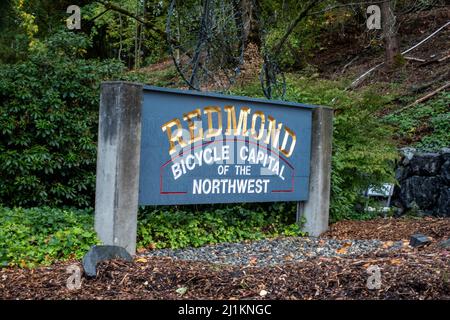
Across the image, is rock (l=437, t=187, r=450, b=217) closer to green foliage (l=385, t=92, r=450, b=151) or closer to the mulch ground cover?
green foliage (l=385, t=92, r=450, b=151)

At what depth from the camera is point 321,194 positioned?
339 inches

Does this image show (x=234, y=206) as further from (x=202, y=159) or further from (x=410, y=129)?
(x=410, y=129)

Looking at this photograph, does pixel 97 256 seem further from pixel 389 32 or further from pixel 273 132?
pixel 389 32

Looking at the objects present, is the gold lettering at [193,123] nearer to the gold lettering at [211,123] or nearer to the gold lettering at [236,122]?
the gold lettering at [211,123]

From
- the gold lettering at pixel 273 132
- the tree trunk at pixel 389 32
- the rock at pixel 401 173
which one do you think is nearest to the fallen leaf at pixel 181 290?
the gold lettering at pixel 273 132

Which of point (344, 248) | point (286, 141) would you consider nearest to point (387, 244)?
point (344, 248)

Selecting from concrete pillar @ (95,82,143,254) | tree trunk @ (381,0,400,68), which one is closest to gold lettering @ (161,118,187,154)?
concrete pillar @ (95,82,143,254)

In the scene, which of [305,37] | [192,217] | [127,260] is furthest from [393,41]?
[127,260]

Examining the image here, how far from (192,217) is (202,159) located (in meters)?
0.81

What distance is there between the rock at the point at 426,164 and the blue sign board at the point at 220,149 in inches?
195

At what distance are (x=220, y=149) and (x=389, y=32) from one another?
11.7m

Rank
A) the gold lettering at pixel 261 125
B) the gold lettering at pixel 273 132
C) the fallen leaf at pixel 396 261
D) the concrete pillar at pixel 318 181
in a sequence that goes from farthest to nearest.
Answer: the concrete pillar at pixel 318 181, the gold lettering at pixel 273 132, the gold lettering at pixel 261 125, the fallen leaf at pixel 396 261

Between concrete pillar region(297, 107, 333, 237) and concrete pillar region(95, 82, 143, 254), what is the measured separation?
2.92m

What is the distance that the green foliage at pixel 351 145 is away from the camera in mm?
9578
